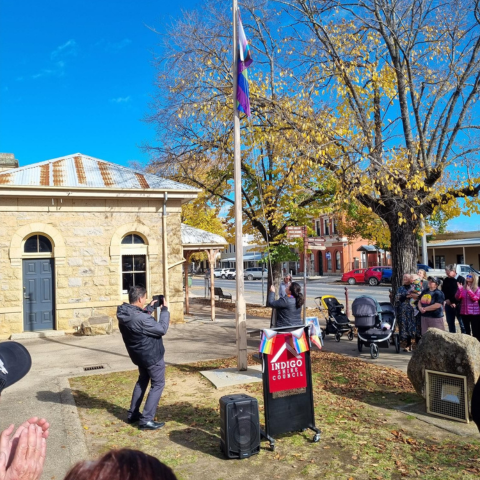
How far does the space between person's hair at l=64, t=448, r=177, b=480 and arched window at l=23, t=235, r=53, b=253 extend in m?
13.5

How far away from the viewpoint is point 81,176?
47.5 ft

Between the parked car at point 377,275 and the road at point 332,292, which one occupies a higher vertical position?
the parked car at point 377,275

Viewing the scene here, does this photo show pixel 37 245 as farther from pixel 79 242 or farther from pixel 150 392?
pixel 150 392

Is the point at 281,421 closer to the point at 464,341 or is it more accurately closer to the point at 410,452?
the point at 410,452

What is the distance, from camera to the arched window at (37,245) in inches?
528

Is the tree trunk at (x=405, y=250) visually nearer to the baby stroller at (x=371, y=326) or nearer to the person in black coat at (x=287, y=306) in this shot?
the baby stroller at (x=371, y=326)

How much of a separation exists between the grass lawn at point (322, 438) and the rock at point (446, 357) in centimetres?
64

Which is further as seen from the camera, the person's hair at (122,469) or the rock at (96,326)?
the rock at (96,326)

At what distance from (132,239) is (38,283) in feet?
10.5

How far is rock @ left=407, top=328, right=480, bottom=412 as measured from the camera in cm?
548

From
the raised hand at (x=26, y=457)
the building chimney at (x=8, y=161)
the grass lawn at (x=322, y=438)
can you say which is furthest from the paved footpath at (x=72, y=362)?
the building chimney at (x=8, y=161)

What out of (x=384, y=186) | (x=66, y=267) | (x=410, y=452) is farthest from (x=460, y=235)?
(x=410, y=452)

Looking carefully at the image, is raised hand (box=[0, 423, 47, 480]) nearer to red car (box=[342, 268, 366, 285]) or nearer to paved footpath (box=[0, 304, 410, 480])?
paved footpath (box=[0, 304, 410, 480])

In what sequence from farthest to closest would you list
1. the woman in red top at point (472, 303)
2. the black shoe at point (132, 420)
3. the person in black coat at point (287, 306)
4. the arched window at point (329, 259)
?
1. the arched window at point (329, 259)
2. the woman in red top at point (472, 303)
3. the person in black coat at point (287, 306)
4. the black shoe at point (132, 420)
